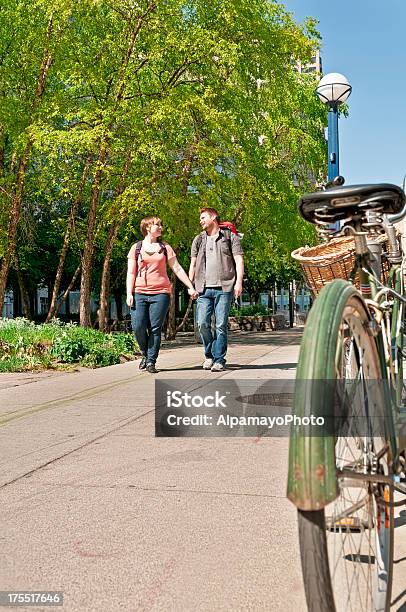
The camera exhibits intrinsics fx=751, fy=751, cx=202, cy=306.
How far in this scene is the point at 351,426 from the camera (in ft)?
6.57

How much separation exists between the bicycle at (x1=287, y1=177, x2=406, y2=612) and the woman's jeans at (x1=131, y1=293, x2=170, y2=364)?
6.53 m

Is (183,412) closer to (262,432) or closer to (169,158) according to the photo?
(262,432)

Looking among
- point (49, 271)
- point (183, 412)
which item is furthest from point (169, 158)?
point (49, 271)

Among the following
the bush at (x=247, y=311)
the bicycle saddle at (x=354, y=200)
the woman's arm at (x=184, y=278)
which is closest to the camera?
the bicycle saddle at (x=354, y=200)

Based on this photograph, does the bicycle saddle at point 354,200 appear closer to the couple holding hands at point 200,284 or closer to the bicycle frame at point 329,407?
the bicycle frame at point 329,407

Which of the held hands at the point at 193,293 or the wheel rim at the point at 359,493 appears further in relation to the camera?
the held hands at the point at 193,293

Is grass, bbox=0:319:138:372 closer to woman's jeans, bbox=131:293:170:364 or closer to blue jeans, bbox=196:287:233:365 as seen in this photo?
woman's jeans, bbox=131:293:170:364

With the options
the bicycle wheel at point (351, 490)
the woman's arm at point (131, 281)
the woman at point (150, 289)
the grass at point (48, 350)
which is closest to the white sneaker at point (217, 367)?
the woman at point (150, 289)

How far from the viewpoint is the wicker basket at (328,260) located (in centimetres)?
410

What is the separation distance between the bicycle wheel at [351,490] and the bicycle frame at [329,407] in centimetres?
2

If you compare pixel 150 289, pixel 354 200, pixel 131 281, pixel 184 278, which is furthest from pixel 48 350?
pixel 354 200

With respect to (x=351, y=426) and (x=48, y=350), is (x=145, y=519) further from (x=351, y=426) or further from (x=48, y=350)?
(x=48, y=350)

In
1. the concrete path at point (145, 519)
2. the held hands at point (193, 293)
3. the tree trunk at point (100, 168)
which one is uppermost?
the tree trunk at point (100, 168)

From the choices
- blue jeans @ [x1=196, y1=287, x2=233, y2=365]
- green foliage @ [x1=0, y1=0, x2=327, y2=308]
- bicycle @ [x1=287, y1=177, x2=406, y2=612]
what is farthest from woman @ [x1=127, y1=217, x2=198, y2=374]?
bicycle @ [x1=287, y1=177, x2=406, y2=612]
